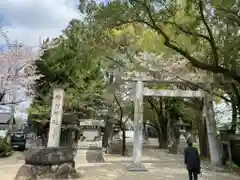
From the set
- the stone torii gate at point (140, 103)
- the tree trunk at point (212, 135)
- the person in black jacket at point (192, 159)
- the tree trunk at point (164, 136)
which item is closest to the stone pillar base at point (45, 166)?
the stone torii gate at point (140, 103)

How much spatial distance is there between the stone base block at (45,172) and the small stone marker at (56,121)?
52.5 inches

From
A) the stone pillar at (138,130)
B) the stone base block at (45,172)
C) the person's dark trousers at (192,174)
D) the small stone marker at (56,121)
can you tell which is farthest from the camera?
the stone pillar at (138,130)

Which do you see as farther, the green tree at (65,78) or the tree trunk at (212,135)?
the green tree at (65,78)

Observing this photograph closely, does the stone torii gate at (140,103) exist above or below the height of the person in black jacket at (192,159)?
above

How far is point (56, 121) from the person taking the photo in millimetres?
10969

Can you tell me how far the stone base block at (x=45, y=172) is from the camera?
30.4ft

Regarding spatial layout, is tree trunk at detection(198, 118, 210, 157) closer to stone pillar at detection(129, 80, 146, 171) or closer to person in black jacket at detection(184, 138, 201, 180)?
stone pillar at detection(129, 80, 146, 171)

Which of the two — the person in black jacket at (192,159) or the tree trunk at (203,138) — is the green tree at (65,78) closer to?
the tree trunk at (203,138)

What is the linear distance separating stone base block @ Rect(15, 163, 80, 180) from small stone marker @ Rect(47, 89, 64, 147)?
52.5 inches

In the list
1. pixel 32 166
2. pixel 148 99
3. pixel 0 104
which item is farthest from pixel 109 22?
pixel 148 99

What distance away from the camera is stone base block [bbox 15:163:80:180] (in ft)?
30.4

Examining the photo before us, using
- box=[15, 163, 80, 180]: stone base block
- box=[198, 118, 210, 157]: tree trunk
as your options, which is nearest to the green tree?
box=[198, 118, 210, 157]: tree trunk

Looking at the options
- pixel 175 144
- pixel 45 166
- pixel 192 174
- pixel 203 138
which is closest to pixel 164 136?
pixel 175 144

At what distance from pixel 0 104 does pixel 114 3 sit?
10421mm
